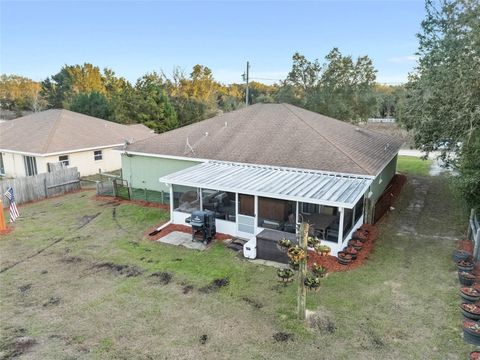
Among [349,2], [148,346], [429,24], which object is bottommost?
[148,346]

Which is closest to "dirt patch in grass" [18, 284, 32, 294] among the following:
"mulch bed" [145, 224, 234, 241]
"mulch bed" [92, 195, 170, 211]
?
"mulch bed" [145, 224, 234, 241]

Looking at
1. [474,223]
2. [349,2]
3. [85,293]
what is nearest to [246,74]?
[349,2]

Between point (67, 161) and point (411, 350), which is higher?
point (67, 161)

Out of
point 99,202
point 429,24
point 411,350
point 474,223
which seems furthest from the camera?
point 99,202

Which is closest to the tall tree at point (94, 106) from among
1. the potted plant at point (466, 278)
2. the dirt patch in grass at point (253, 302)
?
the dirt patch in grass at point (253, 302)

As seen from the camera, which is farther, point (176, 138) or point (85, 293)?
point (176, 138)

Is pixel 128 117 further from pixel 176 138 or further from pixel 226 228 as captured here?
pixel 226 228

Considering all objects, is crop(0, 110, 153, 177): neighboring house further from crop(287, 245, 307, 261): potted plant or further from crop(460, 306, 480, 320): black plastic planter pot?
crop(460, 306, 480, 320): black plastic planter pot

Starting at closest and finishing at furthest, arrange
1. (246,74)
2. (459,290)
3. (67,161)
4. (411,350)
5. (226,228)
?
1. (411,350)
2. (459,290)
3. (226,228)
4. (67,161)
5. (246,74)

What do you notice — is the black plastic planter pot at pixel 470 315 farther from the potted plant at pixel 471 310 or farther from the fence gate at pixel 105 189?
the fence gate at pixel 105 189
